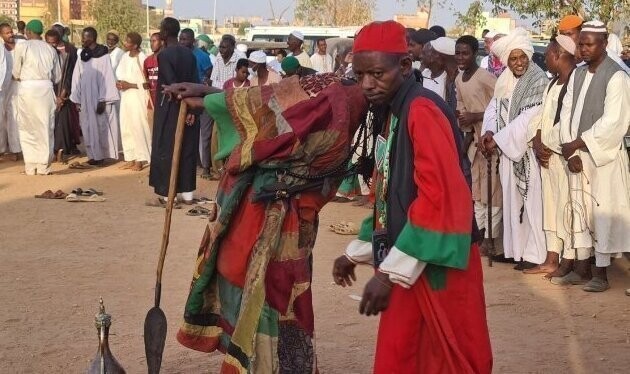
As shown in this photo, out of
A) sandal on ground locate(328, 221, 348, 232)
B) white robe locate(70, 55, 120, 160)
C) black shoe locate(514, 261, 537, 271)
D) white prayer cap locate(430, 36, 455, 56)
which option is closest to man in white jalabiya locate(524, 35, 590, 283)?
black shoe locate(514, 261, 537, 271)

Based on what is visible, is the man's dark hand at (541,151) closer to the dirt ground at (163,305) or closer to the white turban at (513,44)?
the white turban at (513,44)

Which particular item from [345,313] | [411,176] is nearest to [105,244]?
[345,313]

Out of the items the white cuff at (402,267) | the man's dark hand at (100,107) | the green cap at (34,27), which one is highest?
the white cuff at (402,267)

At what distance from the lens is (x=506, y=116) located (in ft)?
25.8

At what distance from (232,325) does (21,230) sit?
542cm

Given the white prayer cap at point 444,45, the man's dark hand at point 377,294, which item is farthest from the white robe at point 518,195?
the man's dark hand at point 377,294

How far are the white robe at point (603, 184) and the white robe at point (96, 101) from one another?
329 inches

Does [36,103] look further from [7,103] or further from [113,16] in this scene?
[113,16]

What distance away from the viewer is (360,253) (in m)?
3.75

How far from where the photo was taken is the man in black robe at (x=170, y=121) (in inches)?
394

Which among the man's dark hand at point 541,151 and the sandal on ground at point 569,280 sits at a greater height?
the man's dark hand at point 541,151

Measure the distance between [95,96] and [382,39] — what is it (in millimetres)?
11149

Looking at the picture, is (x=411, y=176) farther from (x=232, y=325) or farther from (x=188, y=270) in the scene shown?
(x=188, y=270)

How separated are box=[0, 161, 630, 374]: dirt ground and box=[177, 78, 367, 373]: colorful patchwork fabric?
3.25ft
